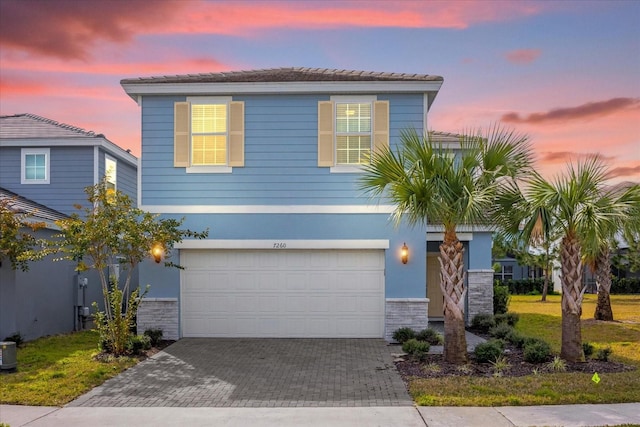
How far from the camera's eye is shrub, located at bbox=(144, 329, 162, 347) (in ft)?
43.8

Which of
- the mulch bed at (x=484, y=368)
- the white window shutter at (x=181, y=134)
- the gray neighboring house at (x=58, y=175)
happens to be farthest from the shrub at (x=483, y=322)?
the gray neighboring house at (x=58, y=175)

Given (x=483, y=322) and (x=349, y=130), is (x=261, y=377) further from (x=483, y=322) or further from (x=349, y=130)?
(x=483, y=322)

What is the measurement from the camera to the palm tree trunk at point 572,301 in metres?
10.5

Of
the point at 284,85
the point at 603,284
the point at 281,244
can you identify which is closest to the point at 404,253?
the point at 281,244

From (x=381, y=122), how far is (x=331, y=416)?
8.12 meters

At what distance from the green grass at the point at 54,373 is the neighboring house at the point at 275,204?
7.26ft

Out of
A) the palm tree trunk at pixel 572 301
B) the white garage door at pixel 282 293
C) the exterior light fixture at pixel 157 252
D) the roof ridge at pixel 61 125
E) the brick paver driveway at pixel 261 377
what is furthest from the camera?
the roof ridge at pixel 61 125

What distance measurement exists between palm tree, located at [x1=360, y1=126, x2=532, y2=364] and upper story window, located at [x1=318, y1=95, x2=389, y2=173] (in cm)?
318

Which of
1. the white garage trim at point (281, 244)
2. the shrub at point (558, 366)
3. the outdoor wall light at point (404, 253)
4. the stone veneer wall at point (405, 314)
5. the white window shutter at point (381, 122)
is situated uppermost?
the white window shutter at point (381, 122)

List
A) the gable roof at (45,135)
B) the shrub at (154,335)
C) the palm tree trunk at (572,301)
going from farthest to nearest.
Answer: the gable roof at (45,135)
the shrub at (154,335)
the palm tree trunk at (572,301)

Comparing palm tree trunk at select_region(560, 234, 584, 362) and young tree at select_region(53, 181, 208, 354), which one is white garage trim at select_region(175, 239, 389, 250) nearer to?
young tree at select_region(53, 181, 208, 354)

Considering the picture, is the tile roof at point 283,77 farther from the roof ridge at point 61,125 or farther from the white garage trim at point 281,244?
the roof ridge at point 61,125

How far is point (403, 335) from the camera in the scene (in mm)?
13469

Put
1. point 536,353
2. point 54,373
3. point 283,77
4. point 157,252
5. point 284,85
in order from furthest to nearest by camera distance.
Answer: point 283,77 < point 284,85 < point 157,252 < point 536,353 < point 54,373
